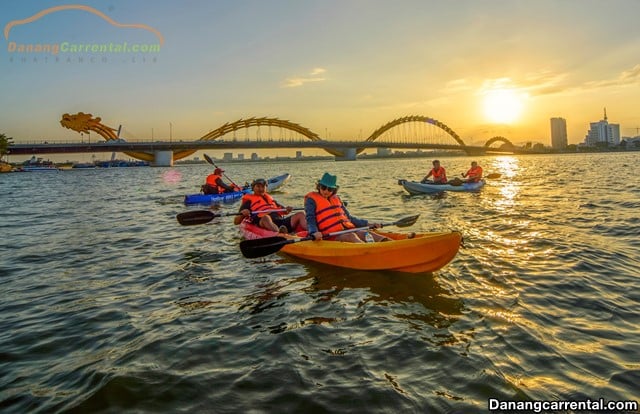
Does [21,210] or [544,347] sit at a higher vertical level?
[21,210]

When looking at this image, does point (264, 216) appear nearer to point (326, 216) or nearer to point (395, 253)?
point (326, 216)

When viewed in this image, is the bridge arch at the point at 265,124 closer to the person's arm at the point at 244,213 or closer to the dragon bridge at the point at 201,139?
the dragon bridge at the point at 201,139

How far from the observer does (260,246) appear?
25.8 feet

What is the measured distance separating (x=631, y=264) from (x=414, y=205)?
10467mm

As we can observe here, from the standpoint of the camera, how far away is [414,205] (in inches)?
700

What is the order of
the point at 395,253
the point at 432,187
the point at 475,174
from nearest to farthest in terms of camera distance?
the point at 395,253
the point at 432,187
the point at 475,174

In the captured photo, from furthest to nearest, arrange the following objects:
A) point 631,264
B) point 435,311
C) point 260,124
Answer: point 260,124 → point 631,264 → point 435,311

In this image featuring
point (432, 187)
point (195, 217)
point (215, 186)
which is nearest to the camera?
point (195, 217)

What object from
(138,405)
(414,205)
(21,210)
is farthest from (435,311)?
(21,210)

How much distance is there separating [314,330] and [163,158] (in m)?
102

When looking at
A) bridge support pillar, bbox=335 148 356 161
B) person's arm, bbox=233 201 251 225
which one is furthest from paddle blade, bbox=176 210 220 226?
bridge support pillar, bbox=335 148 356 161

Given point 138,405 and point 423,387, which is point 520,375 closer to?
point 423,387

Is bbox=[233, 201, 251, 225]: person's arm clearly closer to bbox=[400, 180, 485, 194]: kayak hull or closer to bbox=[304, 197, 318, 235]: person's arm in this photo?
bbox=[304, 197, 318, 235]: person's arm

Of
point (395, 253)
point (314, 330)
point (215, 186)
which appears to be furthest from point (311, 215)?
point (215, 186)
